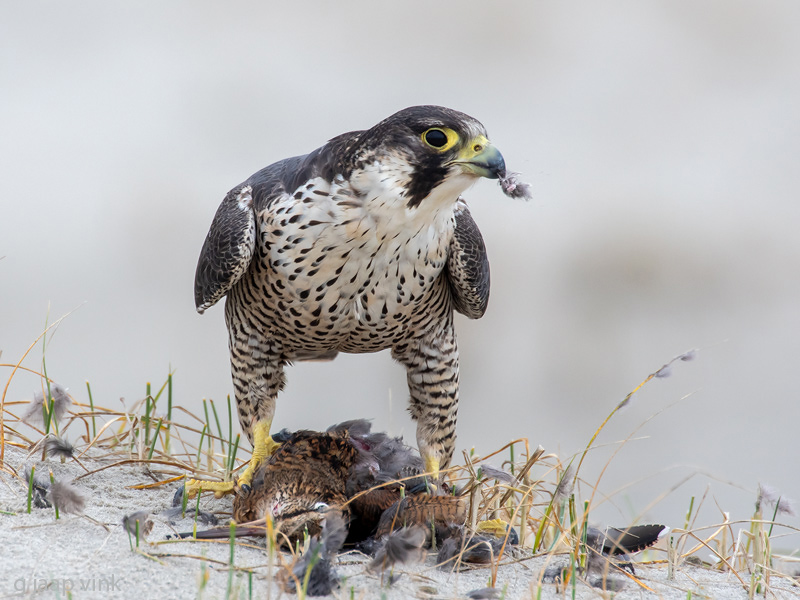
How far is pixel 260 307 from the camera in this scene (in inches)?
112

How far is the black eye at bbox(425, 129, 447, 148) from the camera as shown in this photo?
244 cm

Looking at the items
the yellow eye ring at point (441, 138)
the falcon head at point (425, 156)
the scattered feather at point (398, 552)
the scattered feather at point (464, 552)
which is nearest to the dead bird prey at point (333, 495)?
the scattered feather at point (464, 552)

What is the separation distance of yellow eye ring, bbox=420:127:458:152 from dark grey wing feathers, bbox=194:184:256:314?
27.9 inches

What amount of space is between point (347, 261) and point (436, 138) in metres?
0.47

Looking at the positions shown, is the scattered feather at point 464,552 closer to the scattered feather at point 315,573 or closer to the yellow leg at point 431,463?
the scattered feather at point 315,573

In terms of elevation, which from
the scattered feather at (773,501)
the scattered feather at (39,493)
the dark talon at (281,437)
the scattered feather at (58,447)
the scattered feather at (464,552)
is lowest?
the scattered feather at (464,552)

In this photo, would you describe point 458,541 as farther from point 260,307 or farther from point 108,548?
point 260,307

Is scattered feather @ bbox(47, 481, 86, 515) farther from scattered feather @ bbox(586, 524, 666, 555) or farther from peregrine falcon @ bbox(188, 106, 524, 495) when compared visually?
scattered feather @ bbox(586, 524, 666, 555)

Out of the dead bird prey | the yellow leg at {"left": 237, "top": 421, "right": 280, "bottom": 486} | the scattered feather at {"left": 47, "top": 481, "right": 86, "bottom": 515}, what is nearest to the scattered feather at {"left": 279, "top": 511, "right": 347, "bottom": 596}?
the dead bird prey

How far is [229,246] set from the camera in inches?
108

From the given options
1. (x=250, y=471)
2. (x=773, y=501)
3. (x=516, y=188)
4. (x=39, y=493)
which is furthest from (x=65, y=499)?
(x=773, y=501)

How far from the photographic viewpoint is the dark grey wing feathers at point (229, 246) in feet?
9.00

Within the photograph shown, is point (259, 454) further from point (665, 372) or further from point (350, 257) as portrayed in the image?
point (665, 372)

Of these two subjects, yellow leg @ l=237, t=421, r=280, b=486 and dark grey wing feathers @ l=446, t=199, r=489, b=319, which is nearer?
dark grey wing feathers @ l=446, t=199, r=489, b=319
